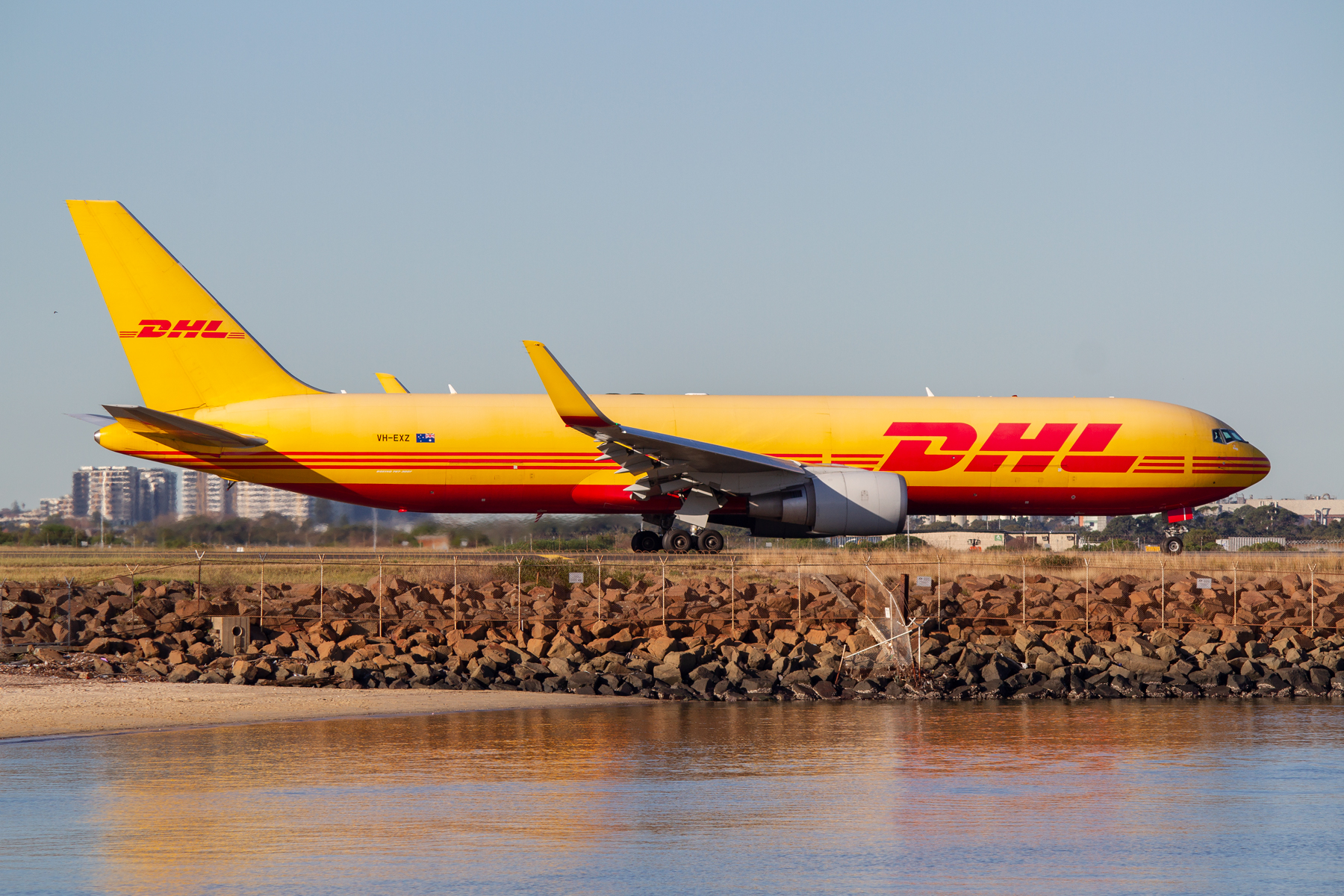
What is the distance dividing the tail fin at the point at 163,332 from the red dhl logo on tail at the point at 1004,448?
13939 mm

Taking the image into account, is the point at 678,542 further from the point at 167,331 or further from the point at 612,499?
the point at 167,331

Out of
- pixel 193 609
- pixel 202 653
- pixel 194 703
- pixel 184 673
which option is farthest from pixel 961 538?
pixel 194 703

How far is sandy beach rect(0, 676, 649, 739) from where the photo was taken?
18.3 meters

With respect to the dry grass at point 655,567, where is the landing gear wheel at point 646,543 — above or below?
above

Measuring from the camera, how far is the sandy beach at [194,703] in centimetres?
1827

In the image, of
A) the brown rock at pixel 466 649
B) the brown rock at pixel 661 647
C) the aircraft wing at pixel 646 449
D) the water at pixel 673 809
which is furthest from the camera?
the aircraft wing at pixel 646 449

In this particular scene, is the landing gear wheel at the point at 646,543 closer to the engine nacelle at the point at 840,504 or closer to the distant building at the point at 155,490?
the engine nacelle at the point at 840,504

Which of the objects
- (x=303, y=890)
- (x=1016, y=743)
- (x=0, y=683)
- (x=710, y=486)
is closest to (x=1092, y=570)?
(x=710, y=486)

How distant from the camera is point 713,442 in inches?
1273

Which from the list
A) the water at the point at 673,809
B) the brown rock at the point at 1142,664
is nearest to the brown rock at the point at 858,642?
the brown rock at the point at 1142,664

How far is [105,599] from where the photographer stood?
27609mm

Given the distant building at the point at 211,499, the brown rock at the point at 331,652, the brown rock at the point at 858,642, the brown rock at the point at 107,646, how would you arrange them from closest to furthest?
the brown rock at the point at 331,652
the brown rock at the point at 107,646
the brown rock at the point at 858,642
the distant building at the point at 211,499

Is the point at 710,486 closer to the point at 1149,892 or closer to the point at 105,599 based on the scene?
the point at 105,599

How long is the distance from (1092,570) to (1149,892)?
25.5 m
